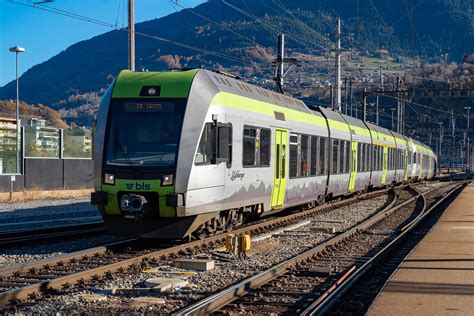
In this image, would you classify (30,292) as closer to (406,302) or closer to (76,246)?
(406,302)

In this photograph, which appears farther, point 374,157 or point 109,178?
point 374,157

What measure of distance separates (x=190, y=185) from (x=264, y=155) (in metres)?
4.26

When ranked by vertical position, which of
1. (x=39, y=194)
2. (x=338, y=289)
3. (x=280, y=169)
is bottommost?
(x=39, y=194)

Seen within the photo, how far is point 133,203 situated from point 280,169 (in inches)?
245

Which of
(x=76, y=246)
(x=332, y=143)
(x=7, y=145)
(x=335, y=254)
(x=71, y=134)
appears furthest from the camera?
(x=71, y=134)

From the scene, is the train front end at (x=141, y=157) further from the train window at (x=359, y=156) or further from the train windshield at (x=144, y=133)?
the train window at (x=359, y=156)

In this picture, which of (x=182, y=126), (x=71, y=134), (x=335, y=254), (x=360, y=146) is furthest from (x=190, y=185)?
(x=71, y=134)

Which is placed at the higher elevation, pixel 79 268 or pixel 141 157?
pixel 141 157

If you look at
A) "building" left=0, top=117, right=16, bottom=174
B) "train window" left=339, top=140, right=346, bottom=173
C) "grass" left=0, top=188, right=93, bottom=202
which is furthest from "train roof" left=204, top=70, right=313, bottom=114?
"building" left=0, top=117, right=16, bottom=174

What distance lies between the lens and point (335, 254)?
13.7 metres

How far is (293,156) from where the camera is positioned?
19.6m

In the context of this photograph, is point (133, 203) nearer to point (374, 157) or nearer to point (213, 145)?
point (213, 145)

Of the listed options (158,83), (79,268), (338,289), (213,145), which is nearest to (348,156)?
(213,145)

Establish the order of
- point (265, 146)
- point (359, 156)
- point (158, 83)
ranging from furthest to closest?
1. point (359, 156)
2. point (265, 146)
3. point (158, 83)
